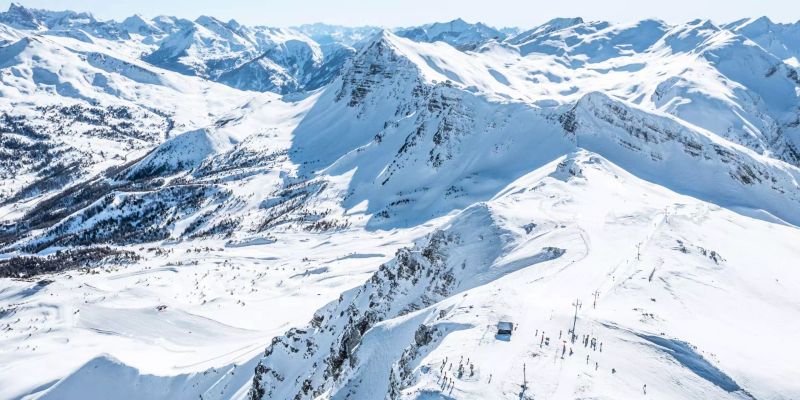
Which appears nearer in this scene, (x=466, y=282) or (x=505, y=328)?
(x=505, y=328)

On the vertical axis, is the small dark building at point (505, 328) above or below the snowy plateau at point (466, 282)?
above

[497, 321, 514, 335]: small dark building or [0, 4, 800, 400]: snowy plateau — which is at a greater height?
[497, 321, 514, 335]: small dark building

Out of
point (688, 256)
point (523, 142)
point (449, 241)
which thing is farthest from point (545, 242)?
point (523, 142)

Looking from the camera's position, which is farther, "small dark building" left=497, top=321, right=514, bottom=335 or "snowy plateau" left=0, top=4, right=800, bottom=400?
"small dark building" left=497, top=321, right=514, bottom=335

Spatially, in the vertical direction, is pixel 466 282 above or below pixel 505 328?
below

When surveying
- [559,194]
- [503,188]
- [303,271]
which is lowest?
[303,271]

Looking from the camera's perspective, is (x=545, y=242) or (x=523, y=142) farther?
(x=523, y=142)

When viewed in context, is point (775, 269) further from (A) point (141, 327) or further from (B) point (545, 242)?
(A) point (141, 327)

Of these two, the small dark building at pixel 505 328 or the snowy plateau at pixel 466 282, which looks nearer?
the snowy plateau at pixel 466 282
